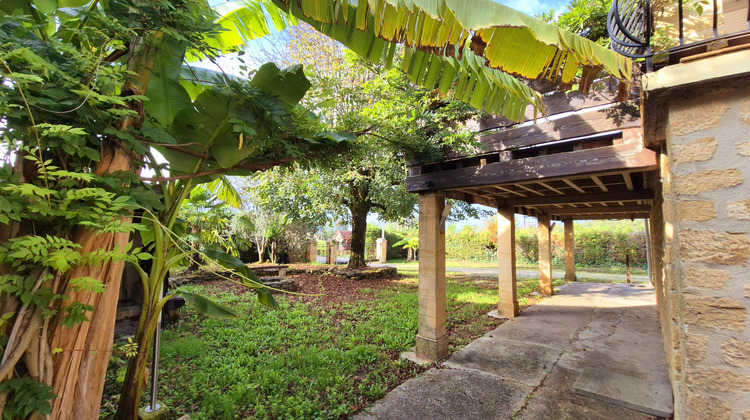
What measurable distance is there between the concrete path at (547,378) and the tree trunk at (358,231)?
6.20m

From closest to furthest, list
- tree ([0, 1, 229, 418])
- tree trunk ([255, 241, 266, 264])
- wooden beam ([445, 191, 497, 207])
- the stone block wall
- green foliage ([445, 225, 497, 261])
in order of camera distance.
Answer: tree ([0, 1, 229, 418]) < the stone block wall < wooden beam ([445, 191, 497, 207]) < tree trunk ([255, 241, 266, 264]) < green foliage ([445, 225, 497, 261])

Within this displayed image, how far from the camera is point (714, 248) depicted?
6.48 feet

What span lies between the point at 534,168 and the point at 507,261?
341cm

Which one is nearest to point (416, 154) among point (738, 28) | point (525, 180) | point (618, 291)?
point (525, 180)

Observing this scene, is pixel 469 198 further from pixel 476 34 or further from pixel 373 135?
pixel 476 34

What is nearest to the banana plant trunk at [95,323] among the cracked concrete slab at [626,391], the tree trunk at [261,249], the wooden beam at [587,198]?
the cracked concrete slab at [626,391]

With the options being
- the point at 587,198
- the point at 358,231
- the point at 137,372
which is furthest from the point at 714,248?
the point at 358,231

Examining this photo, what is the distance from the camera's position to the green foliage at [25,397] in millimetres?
1452

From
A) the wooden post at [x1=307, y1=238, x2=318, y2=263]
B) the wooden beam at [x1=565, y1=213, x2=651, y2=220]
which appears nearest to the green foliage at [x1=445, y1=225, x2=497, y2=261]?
the wooden post at [x1=307, y1=238, x2=318, y2=263]

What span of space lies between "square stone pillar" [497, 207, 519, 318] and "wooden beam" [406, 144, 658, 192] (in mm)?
2801

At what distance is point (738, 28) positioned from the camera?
3.26 m

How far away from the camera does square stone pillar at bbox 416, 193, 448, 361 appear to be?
15.1 ft

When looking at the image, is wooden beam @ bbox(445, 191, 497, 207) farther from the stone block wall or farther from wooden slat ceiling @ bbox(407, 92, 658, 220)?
the stone block wall

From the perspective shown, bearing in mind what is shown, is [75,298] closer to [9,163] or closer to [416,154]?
[9,163]
